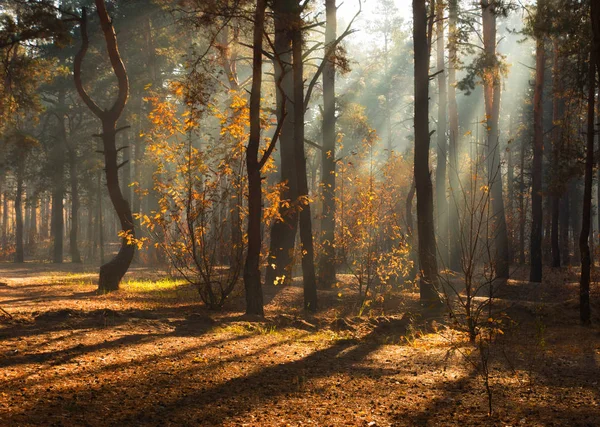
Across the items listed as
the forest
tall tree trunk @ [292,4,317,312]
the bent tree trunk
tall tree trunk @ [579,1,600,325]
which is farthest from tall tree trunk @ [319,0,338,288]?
tall tree trunk @ [579,1,600,325]

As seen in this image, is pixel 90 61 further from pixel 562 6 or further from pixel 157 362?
pixel 157 362

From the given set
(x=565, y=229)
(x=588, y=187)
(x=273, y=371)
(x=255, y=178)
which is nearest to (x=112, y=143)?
(x=255, y=178)

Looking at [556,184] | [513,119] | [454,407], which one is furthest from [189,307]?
[513,119]

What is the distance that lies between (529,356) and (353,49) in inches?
1737

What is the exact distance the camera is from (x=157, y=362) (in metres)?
6.19

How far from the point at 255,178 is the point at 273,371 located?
4446mm

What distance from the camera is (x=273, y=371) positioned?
6.20m

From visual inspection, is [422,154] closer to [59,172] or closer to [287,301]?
[287,301]

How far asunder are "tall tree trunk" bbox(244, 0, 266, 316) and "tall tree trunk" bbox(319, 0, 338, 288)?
185 inches

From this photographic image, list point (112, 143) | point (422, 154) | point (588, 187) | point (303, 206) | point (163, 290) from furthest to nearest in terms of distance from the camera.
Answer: point (163, 290) < point (112, 143) < point (422, 154) < point (303, 206) < point (588, 187)

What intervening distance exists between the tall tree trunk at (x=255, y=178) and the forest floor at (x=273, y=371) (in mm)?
534

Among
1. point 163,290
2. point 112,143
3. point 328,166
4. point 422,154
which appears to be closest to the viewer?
point 422,154

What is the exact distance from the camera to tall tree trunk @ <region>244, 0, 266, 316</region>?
32.4ft

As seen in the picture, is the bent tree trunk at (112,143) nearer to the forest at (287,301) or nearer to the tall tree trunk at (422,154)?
the forest at (287,301)
